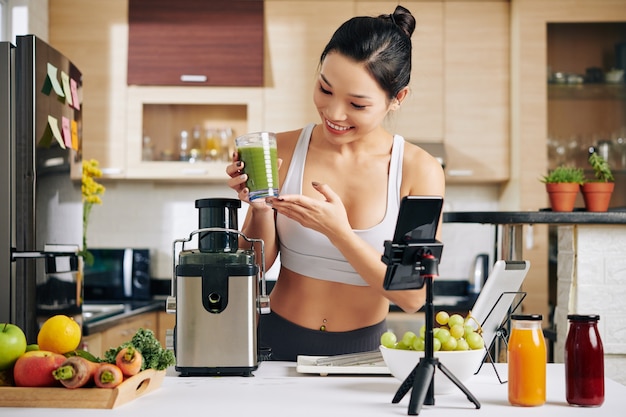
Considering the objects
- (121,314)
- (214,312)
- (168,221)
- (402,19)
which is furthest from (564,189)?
(168,221)

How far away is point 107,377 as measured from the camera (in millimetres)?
1414

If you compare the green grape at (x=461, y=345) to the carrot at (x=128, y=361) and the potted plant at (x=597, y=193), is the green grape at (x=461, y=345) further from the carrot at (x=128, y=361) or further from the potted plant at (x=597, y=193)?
the potted plant at (x=597, y=193)

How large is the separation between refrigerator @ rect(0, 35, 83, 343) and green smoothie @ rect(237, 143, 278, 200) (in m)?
1.15

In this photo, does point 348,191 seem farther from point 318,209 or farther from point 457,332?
point 457,332

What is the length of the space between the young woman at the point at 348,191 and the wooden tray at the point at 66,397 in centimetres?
59

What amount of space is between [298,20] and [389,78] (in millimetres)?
2716

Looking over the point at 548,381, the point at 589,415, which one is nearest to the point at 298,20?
the point at 548,381

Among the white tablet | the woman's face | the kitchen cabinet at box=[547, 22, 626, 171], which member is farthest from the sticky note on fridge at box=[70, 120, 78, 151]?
the kitchen cabinet at box=[547, 22, 626, 171]

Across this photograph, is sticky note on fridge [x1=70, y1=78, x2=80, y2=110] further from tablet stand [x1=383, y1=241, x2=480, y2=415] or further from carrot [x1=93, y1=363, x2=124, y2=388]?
tablet stand [x1=383, y1=241, x2=480, y2=415]

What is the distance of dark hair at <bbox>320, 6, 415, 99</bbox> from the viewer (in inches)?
75.4

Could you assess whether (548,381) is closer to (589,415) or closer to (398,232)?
(589,415)

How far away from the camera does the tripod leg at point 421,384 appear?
137cm

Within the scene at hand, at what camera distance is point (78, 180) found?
3.16 metres

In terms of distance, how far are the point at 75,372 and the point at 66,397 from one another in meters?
0.04
